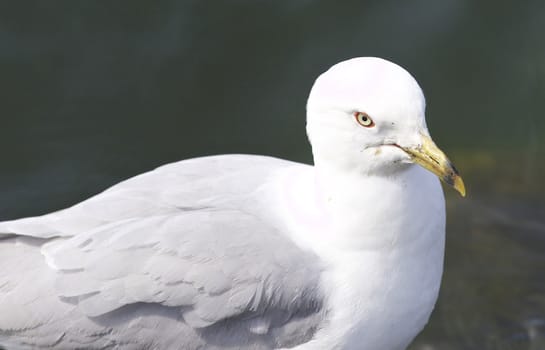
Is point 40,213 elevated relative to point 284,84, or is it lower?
lower

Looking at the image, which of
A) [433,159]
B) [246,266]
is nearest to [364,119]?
[433,159]

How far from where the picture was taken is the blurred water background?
7.09 m

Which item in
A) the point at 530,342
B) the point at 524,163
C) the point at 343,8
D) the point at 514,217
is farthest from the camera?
the point at 343,8

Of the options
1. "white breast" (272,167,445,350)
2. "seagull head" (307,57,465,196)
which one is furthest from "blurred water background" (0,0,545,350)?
"seagull head" (307,57,465,196)

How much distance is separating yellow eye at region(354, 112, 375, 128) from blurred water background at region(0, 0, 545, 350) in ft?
9.53

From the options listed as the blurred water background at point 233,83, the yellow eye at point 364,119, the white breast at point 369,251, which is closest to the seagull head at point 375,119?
the yellow eye at point 364,119

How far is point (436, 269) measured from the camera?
468 centimetres

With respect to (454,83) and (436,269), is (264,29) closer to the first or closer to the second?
(454,83)

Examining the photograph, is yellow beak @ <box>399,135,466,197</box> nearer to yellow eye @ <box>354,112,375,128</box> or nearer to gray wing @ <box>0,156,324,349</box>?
yellow eye @ <box>354,112,375,128</box>

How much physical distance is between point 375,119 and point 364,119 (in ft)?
0.23

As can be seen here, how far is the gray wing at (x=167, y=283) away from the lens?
4363 millimetres

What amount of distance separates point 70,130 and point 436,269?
3527 millimetres

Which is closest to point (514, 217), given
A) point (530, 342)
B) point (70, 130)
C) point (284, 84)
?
point (530, 342)

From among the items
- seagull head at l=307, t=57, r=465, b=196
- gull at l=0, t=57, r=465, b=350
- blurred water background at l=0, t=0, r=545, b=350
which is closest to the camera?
seagull head at l=307, t=57, r=465, b=196
